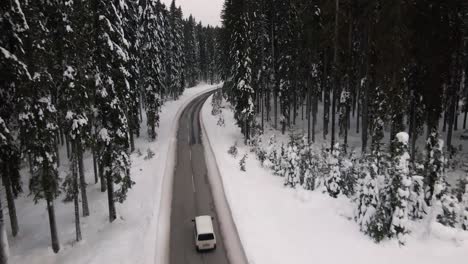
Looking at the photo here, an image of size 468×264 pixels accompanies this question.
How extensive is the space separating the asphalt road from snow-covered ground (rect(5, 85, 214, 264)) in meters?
1.25

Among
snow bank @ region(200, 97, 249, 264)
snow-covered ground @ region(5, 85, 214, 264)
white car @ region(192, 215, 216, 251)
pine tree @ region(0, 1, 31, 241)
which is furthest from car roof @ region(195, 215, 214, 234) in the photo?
pine tree @ region(0, 1, 31, 241)

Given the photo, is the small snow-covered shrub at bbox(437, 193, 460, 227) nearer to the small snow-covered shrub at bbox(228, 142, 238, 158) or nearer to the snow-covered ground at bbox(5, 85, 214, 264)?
the snow-covered ground at bbox(5, 85, 214, 264)

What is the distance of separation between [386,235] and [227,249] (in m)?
7.84

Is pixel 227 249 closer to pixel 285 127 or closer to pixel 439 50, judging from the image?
pixel 439 50

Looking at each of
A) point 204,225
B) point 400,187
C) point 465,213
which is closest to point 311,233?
point 400,187

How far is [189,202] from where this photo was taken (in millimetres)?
23641

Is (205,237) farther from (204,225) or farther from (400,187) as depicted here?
(400,187)

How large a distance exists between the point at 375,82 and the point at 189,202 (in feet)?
60.4

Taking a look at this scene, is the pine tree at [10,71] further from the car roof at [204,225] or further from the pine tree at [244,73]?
the pine tree at [244,73]

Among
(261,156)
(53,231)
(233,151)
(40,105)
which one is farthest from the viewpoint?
(233,151)

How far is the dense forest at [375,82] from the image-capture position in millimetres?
15133

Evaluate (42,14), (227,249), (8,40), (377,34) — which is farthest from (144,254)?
(377,34)

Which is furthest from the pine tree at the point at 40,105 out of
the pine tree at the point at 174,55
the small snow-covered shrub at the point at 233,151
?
the pine tree at the point at 174,55

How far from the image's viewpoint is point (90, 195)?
2678 centimetres
